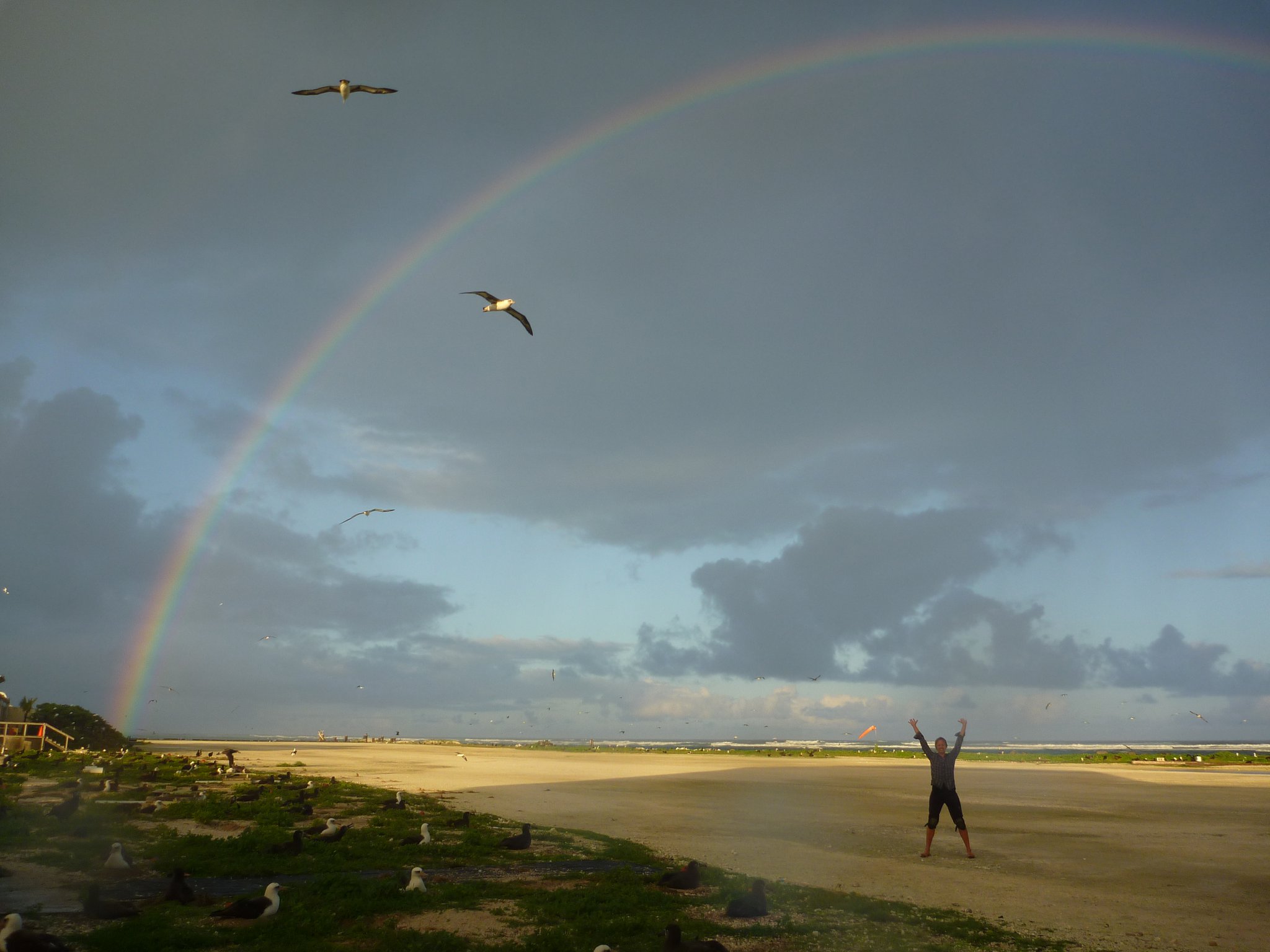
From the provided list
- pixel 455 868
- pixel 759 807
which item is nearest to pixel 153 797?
pixel 455 868

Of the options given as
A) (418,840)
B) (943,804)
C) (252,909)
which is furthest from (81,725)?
(943,804)

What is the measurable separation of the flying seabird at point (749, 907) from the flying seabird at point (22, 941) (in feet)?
29.0

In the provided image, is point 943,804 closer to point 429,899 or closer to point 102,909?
point 429,899

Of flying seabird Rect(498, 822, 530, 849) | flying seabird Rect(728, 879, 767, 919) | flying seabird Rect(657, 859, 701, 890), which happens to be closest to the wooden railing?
flying seabird Rect(498, 822, 530, 849)

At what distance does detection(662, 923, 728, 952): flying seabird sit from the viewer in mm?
8977

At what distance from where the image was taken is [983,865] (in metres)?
16.4

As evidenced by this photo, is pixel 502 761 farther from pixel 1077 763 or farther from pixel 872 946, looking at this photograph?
pixel 872 946

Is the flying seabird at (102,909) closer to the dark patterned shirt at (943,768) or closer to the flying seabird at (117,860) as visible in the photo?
the flying seabird at (117,860)

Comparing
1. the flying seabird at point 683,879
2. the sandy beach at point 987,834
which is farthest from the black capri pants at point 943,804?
the flying seabird at point 683,879

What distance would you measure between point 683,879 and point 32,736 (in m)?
53.6

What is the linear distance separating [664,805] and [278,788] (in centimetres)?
1490

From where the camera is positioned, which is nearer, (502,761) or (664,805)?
(664,805)

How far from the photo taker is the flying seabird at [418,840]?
1684 cm

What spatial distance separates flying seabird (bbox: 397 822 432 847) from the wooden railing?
3920 cm
